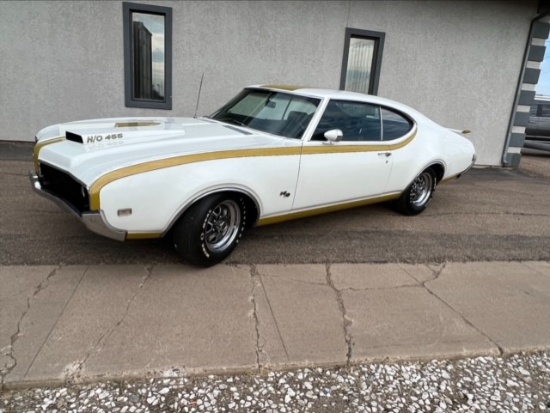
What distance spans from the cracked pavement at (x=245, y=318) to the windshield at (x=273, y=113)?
1.38 meters

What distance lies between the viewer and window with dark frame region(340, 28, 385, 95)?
8.65 meters

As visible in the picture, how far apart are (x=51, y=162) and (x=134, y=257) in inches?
41.4

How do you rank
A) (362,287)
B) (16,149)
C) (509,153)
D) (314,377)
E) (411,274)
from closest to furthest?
(314,377) < (362,287) < (411,274) < (16,149) < (509,153)

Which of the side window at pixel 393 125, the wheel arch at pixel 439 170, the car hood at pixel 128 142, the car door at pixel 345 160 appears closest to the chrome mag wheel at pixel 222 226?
the car hood at pixel 128 142

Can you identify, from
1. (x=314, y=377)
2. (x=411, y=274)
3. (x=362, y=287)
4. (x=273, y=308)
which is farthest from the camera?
(x=411, y=274)

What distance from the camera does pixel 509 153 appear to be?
33.0ft

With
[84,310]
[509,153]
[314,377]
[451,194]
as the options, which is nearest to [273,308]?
[314,377]

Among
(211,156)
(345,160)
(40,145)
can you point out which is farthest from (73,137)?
(345,160)

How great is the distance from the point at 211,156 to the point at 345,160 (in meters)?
1.55

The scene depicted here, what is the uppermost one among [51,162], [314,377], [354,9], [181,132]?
[354,9]

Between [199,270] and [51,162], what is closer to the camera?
[51,162]

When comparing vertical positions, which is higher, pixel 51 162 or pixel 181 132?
pixel 181 132

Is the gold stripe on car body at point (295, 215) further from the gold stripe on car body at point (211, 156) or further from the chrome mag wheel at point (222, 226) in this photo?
the gold stripe on car body at point (211, 156)

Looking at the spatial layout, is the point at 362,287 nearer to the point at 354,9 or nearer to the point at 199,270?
the point at 199,270
